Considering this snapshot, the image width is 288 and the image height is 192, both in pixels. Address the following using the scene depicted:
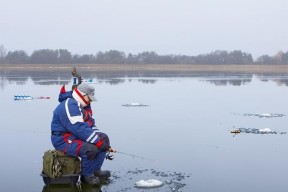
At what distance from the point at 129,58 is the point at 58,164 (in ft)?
348

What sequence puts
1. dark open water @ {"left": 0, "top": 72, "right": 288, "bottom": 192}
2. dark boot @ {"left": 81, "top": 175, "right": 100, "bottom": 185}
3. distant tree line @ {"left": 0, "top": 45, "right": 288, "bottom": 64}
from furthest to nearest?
distant tree line @ {"left": 0, "top": 45, "right": 288, "bottom": 64} → dark open water @ {"left": 0, "top": 72, "right": 288, "bottom": 192} → dark boot @ {"left": 81, "top": 175, "right": 100, "bottom": 185}

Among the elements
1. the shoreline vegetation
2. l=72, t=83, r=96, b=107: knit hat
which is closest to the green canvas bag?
l=72, t=83, r=96, b=107: knit hat

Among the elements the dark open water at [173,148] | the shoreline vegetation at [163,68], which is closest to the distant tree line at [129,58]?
the shoreline vegetation at [163,68]

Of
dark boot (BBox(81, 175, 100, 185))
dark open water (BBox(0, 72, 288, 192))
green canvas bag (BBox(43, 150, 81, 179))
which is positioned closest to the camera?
green canvas bag (BBox(43, 150, 81, 179))

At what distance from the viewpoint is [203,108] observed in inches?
561

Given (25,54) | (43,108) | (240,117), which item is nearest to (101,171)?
(240,117)

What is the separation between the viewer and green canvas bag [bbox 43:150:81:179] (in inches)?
212

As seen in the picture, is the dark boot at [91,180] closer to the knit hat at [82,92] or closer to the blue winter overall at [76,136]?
the blue winter overall at [76,136]

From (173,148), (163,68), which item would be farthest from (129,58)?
(173,148)

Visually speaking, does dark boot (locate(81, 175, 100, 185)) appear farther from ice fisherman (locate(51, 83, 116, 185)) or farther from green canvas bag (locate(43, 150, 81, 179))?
green canvas bag (locate(43, 150, 81, 179))

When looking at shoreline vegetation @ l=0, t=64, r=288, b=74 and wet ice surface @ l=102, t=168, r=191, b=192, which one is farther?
shoreline vegetation @ l=0, t=64, r=288, b=74

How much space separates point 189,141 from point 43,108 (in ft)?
23.2

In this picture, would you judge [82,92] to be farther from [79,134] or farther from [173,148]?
[173,148]

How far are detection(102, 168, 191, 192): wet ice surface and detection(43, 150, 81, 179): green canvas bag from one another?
47 cm
